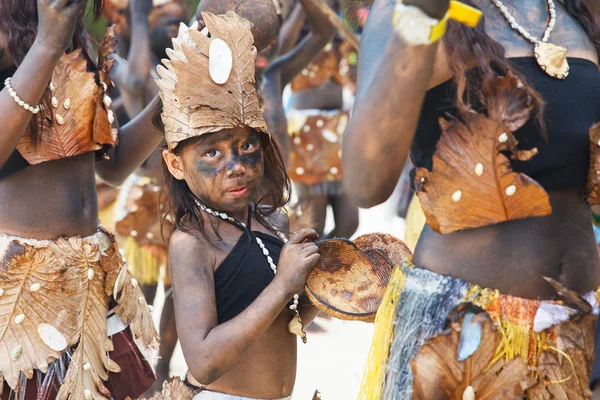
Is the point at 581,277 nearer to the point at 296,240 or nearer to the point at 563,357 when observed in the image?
the point at 563,357

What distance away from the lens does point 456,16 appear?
1.48m

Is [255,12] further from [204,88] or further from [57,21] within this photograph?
[57,21]

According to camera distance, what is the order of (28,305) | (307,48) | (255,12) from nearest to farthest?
(28,305), (255,12), (307,48)

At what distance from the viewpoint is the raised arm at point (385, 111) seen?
1513 mm

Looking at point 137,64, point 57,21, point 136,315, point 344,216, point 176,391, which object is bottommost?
point 344,216

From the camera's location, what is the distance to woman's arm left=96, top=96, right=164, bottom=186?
2924mm

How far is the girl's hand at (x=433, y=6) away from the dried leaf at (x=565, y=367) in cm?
69

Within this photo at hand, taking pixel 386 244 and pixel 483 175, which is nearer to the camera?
pixel 483 175

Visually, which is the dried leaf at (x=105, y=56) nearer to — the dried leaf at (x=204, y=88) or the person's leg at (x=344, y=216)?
the dried leaf at (x=204, y=88)

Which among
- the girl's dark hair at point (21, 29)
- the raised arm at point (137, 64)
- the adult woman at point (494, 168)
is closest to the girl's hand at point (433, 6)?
the adult woman at point (494, 168)

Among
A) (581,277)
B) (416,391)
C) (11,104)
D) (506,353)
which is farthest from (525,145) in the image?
(11,104)

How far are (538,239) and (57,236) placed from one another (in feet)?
5.15

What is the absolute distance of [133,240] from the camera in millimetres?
5195

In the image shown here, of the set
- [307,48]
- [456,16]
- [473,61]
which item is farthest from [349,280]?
[307,48]
